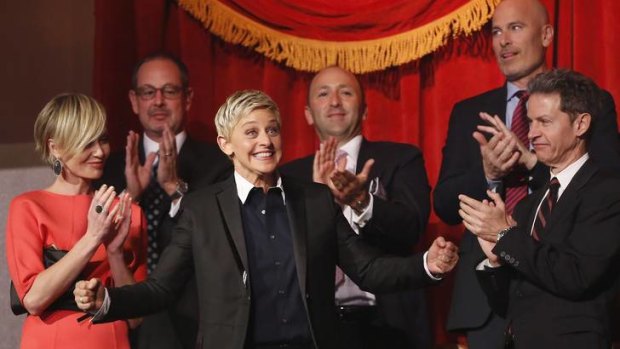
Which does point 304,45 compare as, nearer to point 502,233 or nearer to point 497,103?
point 497,103

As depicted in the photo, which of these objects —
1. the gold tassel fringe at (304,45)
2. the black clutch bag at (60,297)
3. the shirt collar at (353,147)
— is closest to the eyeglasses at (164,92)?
the gold tassel fringe at (304,45)

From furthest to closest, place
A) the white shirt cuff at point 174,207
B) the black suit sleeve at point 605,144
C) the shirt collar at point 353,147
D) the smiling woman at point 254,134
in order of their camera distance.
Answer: the shirt collar at point 353,147 → the white shirt cuff at point 174,207 → the black suit sleeve at point 605,144 → the smiling woman at point 254,134

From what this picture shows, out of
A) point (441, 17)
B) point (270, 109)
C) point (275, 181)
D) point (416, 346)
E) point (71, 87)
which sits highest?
point (441, 17)

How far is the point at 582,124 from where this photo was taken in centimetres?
343

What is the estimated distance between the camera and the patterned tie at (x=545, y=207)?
3.35m

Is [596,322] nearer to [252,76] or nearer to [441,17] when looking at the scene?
[441,17]

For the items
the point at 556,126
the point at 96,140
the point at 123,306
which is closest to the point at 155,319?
the point at 96,140

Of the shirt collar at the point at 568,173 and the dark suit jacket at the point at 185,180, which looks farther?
the dark suit jacket at the point at 185,180

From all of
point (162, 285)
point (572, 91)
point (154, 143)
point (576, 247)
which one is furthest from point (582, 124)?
point (154, 143)

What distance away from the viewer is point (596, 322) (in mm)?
3156

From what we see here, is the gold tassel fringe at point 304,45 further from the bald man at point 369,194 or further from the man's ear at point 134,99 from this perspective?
the man's ear at point 134,99

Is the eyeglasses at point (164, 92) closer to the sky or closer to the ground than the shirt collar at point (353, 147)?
closer to the sky

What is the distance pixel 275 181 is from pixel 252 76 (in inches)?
71.0

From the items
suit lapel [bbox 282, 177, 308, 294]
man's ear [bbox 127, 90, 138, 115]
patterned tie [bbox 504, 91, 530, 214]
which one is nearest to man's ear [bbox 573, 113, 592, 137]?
patterned tie [bbox 504, 91, 530, 214]
